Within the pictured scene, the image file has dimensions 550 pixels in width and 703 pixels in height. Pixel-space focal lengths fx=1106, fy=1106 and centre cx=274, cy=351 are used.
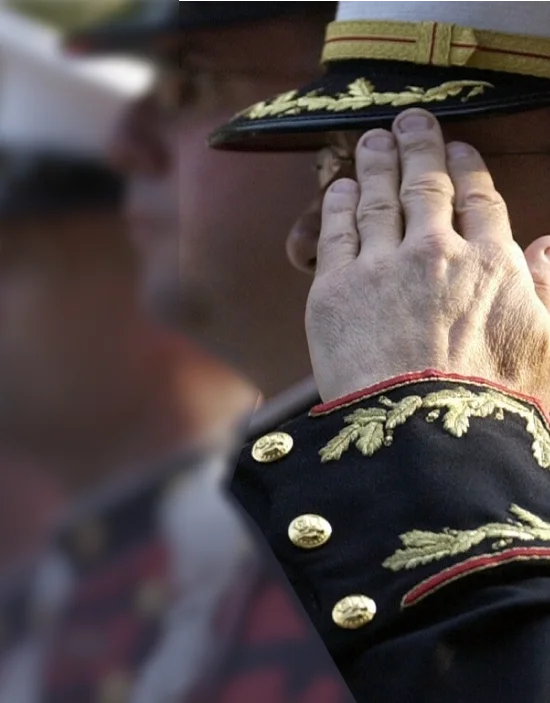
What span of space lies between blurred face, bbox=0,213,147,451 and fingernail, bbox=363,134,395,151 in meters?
1.03

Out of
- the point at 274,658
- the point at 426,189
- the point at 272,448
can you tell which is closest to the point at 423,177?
the point at 426,189

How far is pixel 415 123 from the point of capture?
134 centimetres

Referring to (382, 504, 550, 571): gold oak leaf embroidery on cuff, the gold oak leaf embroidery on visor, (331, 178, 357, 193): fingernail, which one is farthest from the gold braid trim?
(382, 504, 550, 571): gold oak leaf embroidery on cuff

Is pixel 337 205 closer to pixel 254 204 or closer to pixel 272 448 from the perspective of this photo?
pixel 272 448

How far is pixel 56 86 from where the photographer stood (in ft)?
1.12

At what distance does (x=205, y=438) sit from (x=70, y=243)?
0.25 feet

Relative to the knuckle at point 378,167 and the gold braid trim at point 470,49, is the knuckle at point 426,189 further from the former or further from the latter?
the gold braid trim at point 470,49

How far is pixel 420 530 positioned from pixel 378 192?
45 cm

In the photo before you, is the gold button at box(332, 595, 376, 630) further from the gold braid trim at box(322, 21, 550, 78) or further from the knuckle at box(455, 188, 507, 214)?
the gold braid trim at box(322, 21, 550, 78)

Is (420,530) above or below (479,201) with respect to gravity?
below

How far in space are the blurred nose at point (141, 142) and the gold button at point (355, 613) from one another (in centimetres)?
67

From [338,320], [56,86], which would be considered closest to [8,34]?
[56,86]

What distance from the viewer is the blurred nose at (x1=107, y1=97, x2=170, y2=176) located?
1.13ft

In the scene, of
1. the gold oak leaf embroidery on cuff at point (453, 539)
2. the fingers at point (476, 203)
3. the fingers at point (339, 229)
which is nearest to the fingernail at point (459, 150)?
the fingers at point (476, 203)
